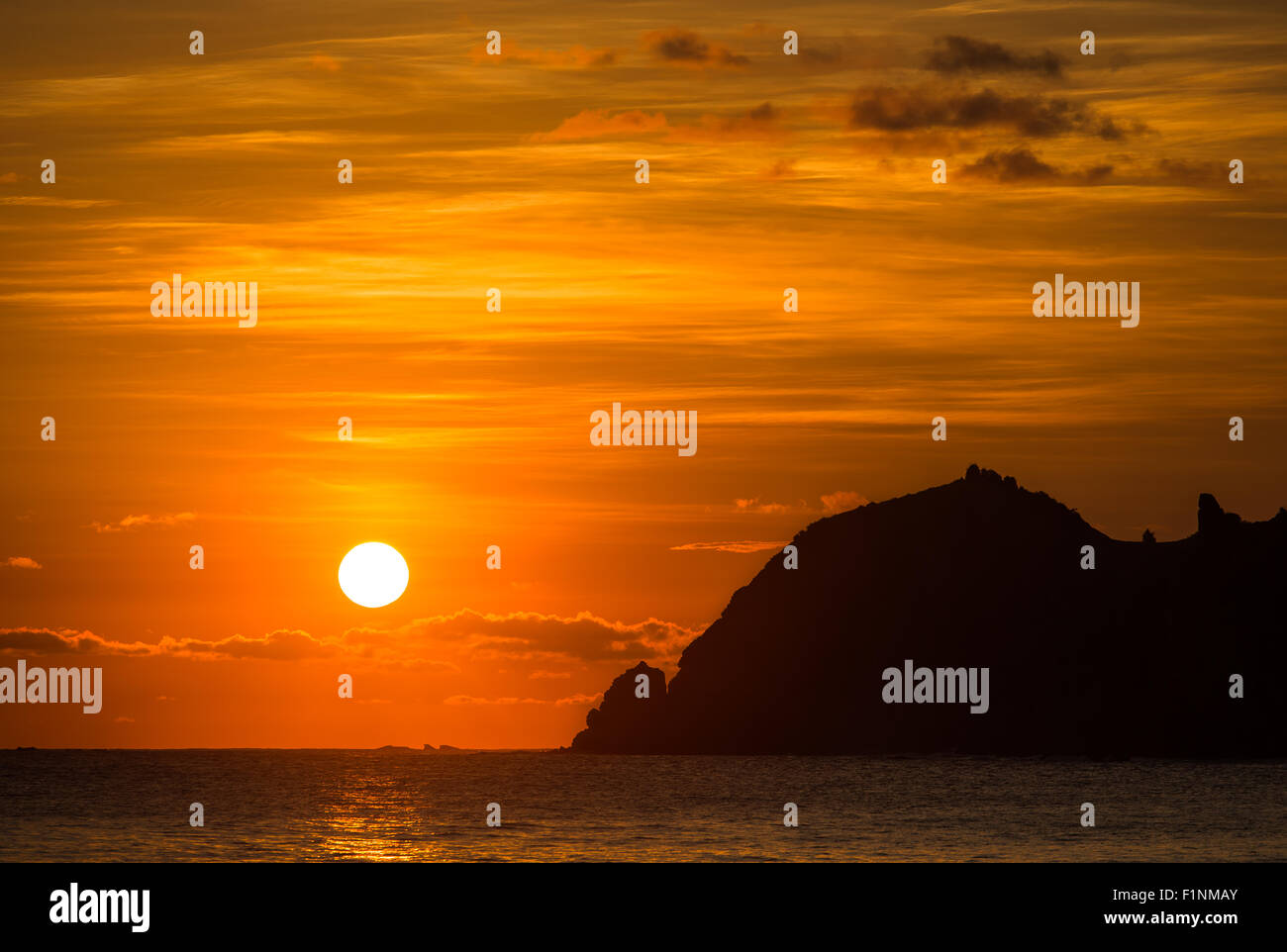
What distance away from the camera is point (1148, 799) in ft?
411

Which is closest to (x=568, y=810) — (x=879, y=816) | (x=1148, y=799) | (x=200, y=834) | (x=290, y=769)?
(x=879, y=816)

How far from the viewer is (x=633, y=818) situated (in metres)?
96.4

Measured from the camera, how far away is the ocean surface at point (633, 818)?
237 ft

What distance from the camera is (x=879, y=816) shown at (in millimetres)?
100438

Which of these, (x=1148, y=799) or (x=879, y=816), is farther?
(x=1148, y=799)

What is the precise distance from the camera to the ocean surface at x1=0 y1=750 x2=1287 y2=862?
7219 cm
